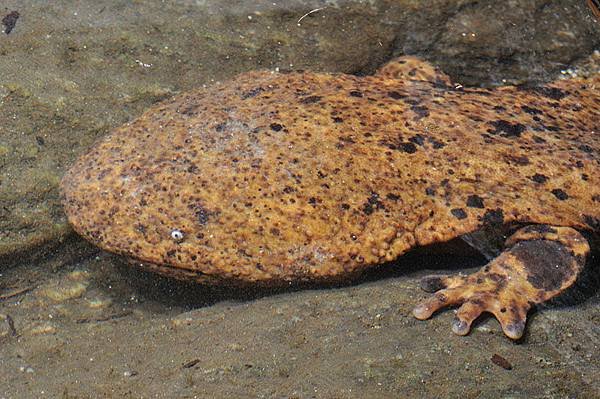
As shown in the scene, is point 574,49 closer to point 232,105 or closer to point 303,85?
point 303,85

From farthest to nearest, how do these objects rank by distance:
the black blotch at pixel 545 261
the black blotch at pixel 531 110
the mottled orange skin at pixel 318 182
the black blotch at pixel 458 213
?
the black blotch at pixel 531 110, the black blotch at pixel 458 213, the mottled orange skin at pixel 318 182, the black blotch at pixel 545 261

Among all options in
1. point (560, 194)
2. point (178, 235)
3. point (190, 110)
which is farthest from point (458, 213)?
point (190, 110)

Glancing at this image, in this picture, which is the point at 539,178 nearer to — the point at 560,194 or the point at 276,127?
the point at 560,194

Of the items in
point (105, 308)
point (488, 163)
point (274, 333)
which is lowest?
point (105, 308)

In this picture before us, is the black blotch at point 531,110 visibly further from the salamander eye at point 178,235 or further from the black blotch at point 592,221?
the salamander eye at point 178,235

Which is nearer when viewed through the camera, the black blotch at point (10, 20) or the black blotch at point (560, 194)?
the black blotch at point (560, 194)

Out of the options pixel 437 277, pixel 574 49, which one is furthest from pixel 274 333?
pixel 574 49

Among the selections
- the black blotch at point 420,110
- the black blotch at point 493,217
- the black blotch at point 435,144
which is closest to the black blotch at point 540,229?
the black blotch at point 493,217
